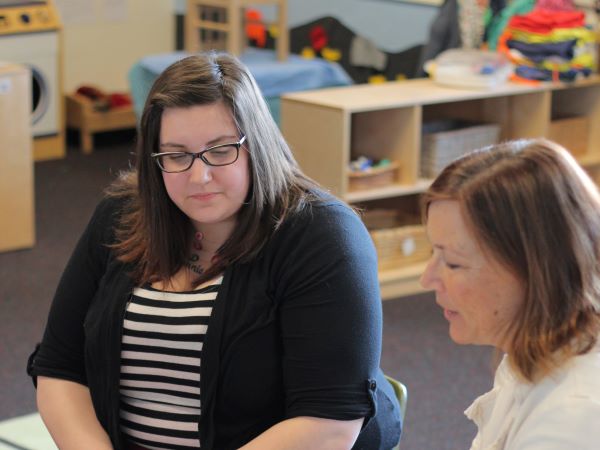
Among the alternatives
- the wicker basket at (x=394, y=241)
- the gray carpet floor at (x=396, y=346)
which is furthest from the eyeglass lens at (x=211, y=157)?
the wicker basket at (x=394, y=241)

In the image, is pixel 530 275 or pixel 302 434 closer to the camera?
pixel 530 275

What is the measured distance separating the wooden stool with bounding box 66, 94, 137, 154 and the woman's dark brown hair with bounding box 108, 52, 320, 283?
14.9 feet

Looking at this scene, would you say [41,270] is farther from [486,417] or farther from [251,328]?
[486,417]

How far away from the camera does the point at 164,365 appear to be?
5.62ft

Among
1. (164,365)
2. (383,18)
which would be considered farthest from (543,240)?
(383,18)

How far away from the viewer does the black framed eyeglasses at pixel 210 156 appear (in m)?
Result: 1.66

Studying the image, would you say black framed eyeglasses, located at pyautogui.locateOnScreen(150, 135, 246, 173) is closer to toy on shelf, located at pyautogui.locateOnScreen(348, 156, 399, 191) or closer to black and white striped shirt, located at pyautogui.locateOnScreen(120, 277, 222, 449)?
black and white striped shirt, located at pyautogui.locateOnScreen(120, 277, 222, 449)

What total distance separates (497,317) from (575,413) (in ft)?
0.47

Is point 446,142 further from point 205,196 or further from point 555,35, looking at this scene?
point 205,196

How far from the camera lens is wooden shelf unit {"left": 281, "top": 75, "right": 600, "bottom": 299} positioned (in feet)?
12.6

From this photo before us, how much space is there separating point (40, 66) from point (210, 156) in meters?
4.54

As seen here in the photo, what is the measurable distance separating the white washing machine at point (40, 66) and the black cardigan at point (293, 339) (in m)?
4.38

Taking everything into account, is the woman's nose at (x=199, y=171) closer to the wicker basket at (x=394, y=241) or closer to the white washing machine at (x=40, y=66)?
the wicker basket at (x=394, y=241)

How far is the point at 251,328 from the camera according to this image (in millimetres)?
1666
